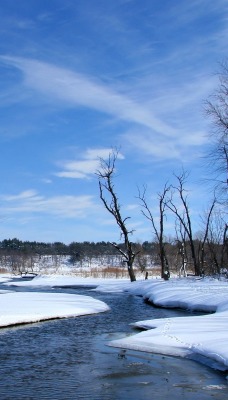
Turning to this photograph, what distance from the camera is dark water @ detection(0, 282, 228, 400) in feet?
23.9

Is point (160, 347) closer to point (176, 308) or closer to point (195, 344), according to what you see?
point (195, 344)

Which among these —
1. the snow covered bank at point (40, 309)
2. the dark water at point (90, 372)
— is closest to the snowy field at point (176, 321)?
the snow covered bank at point (40, 309)

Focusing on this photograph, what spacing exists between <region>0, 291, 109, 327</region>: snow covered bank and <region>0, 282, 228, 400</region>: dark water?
2298 mm

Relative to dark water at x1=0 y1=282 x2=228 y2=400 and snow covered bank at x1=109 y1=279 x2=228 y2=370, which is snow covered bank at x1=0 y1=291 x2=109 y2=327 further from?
snow covered bank at x1=109 y1=279 x2=228 y2=370

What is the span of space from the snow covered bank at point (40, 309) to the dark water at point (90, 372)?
90.5 inches

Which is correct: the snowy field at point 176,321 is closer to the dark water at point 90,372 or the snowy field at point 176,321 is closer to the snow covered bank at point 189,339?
the snow covered bank at point 189,339

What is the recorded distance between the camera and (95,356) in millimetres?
10125

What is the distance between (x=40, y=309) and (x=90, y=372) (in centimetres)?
929

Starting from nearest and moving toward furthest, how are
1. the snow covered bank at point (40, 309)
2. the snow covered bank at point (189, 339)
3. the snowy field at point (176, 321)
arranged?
the snow covered bank at point (189, 339)
the snowy field at point (176, 321)
the snow covered bank at point (40, 309)

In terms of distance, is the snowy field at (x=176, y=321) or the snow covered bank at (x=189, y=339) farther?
the snowy field at (x=176, y=321)

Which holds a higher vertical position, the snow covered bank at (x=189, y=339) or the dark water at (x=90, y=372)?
the snow covered bank at (x=189, y=339)

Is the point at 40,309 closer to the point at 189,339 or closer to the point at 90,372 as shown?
the point at 189,339

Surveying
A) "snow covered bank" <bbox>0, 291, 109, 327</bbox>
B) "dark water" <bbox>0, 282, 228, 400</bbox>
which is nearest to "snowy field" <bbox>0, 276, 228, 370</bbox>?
"snow covered bank" <bbox>0, 291, 109, 327</bbox>

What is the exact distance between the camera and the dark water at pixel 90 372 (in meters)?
7.30
